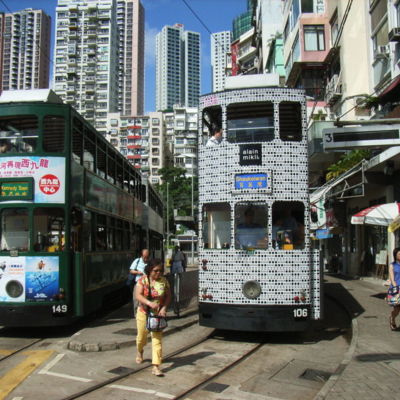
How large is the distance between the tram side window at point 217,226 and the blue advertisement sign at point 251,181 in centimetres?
48

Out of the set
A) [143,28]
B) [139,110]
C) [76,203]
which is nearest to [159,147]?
[139,110]

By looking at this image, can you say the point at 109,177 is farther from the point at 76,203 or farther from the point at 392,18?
the point at 392,18

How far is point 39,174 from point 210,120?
3.61 meters

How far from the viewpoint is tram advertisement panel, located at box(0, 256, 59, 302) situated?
927 centimetres

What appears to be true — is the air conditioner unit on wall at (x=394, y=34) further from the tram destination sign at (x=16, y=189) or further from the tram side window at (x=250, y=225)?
the tram destination sign at (x=16, y=189)

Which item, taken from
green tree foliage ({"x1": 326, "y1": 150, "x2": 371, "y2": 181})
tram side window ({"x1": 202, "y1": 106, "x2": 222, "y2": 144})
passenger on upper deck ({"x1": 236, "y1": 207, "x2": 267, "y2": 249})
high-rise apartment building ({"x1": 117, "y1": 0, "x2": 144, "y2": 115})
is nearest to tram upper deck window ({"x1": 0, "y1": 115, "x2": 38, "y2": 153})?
tram side window ({"x1": 202, "y1": 106, "x2": 222, "y2": 144})

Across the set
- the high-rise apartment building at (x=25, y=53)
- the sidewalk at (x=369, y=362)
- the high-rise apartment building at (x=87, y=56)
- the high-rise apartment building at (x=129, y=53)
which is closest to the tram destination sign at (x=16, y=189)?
the sidewalk at (x=369, y=362)

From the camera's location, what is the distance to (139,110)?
15062 centimetres

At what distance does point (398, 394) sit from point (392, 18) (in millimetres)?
15379

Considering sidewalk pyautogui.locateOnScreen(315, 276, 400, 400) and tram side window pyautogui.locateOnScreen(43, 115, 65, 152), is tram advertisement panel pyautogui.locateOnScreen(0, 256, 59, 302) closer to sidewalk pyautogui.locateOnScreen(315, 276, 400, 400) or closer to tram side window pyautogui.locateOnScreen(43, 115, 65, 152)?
tram side window pyautogui.locateOnScreen(43, 115, 65, 152)

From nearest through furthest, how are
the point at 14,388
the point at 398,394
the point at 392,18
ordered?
the point at 398,394
the point at 14,388
the point at 392,18

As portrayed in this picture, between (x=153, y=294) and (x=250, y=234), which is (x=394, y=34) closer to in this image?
(x=250, y=234)

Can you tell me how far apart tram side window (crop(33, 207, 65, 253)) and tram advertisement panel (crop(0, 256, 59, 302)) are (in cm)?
29

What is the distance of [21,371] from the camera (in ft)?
22.0
